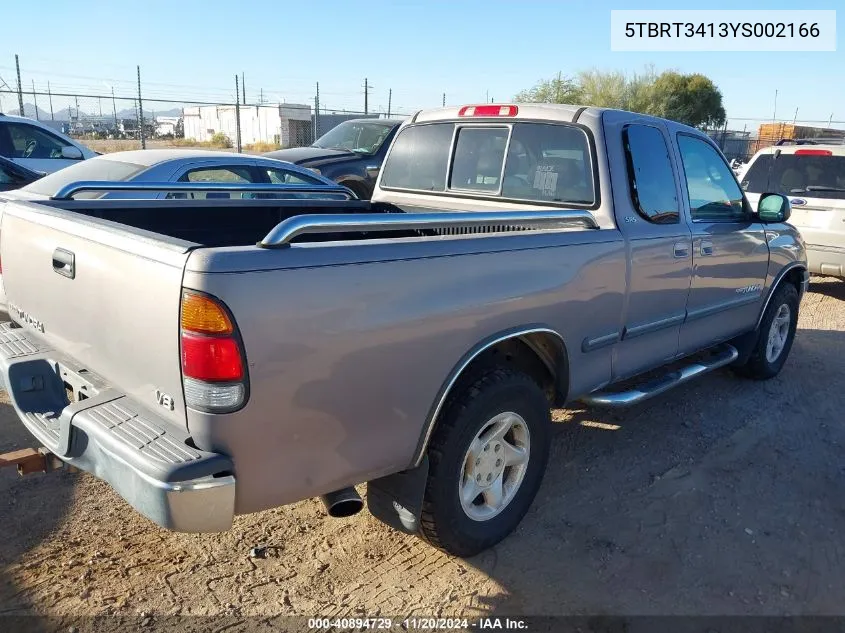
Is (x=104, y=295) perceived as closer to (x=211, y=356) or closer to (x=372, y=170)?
(x=211, y=356)

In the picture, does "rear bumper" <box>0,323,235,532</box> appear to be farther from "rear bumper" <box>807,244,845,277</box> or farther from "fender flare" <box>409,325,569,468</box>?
"rear bumper" <box>807,244,845,277</box>

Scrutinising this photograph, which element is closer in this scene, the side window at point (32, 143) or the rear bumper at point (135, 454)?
the rear bumper at point (135, 454)

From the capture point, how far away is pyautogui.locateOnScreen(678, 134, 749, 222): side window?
A: 444 centimetres

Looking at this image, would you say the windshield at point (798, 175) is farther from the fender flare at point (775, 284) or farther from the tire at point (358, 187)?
the tire at point (358, 187)

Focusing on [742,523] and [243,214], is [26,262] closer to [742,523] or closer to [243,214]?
[243,214]

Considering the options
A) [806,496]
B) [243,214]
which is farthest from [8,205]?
[806,496]

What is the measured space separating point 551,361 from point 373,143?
8631 millimetres

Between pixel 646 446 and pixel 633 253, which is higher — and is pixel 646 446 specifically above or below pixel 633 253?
below

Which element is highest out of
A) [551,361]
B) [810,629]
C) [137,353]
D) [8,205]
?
[8,205]

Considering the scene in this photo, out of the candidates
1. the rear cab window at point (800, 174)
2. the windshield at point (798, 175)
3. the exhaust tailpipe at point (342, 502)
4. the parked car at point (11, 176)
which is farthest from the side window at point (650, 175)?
the parked car at point (11, 176)

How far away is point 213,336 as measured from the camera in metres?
2.08

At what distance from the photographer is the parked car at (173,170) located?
627cm

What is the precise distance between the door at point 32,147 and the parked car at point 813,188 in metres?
9.41

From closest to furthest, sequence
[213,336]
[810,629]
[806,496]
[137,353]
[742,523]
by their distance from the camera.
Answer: [213,336] < [137,353] < [810,629] < [742,523] < [806,496]
